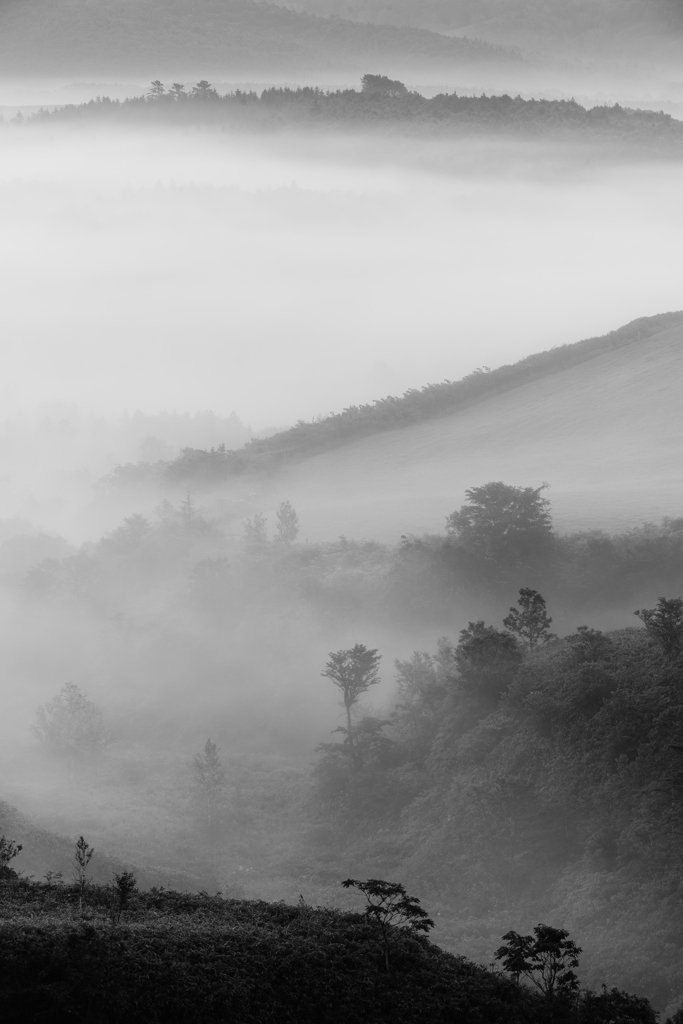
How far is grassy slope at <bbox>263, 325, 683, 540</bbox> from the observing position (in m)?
97.7

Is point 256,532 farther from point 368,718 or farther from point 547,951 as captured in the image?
point 547,951

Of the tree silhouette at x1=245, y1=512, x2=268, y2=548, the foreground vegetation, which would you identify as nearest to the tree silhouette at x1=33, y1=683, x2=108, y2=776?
the tree silhouette at x1=245, y1=512, x2=268, y2=548

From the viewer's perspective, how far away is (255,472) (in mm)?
120625

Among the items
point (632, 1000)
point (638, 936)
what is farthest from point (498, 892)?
point (632, 1000)

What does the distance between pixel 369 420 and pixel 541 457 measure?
77.1 feet

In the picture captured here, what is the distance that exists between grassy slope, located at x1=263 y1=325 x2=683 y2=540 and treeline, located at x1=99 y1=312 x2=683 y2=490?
2.22 meters

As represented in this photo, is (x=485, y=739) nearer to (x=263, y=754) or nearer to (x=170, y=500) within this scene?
(x=263, y=754)

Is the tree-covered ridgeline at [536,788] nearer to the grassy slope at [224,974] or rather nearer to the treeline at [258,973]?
the treeline at [258,973]

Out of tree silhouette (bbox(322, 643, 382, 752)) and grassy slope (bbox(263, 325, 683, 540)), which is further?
grassy slope (bbox(263, 325, 683, 540))

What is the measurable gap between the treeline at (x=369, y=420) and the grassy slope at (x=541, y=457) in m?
2.22

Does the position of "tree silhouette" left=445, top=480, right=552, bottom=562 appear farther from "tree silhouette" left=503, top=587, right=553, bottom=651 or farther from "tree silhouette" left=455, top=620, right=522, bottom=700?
"tree silhouette" left=455, top=620, right=522, bottom=700

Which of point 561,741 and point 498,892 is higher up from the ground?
point 561,741

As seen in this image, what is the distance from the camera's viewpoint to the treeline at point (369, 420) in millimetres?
123812

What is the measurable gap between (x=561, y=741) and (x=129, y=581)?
165ft
